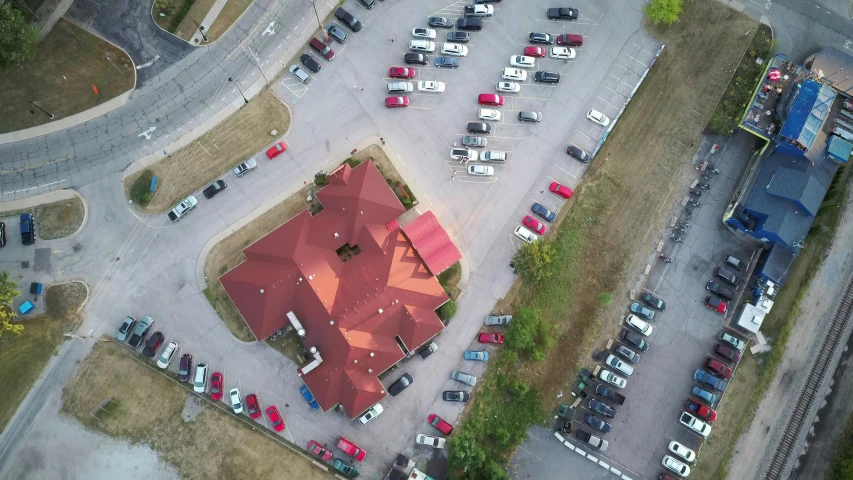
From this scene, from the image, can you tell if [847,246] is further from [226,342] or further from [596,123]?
[226,342]

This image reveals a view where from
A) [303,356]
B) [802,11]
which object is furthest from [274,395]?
[802,11]

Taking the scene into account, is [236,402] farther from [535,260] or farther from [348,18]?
[348,18]

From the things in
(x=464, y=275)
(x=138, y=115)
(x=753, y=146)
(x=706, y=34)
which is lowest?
(x=138, y=115)

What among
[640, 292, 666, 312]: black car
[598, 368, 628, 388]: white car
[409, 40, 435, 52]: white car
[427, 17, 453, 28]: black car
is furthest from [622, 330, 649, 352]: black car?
[427, 17, 453, 28]: black car

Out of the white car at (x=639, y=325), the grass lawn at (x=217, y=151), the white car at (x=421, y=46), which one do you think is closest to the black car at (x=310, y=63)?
the grass lawn at (x=217, y=151)

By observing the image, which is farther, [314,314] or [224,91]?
[224,91]

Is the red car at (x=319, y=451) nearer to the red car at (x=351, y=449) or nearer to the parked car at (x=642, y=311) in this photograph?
the red car at (x=351, y=449)

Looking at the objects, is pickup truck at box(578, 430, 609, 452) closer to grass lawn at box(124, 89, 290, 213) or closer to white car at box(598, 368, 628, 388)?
white car at box(598, 368, 628, 388)
